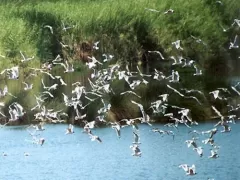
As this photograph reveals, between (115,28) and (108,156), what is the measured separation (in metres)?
1.16

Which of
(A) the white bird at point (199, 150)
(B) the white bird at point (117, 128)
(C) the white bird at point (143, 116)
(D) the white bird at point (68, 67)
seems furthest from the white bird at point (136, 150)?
(D) the white bird at point (68, 67)

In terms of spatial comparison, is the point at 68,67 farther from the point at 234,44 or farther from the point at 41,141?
the point at 234,44

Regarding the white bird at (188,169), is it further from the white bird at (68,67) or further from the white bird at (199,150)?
the white bird at (68,67)

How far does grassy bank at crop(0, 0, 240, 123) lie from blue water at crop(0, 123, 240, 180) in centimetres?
43

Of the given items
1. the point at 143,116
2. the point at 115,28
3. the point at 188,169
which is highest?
the point at 115,28

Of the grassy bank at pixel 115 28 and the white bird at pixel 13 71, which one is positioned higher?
the grassy bank at pixel 115 28

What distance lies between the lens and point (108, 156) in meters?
4.59

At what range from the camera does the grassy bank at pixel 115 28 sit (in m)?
4.97

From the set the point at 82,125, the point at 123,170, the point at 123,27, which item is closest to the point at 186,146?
the point at 123,170

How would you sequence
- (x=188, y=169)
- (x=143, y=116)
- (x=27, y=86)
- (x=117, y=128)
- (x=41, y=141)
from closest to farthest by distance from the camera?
1. (x=188, y=169)
2. (x=117, y=128)
3. (x=41, y=141)
4. (x=143, y=116)
5. (x=27, y=86)

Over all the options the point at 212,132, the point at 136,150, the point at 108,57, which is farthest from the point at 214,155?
the point at 108,57

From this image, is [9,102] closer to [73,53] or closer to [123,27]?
[73,53]

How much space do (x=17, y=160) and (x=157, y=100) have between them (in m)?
1.29

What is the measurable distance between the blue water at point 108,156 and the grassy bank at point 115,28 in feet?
1.43
